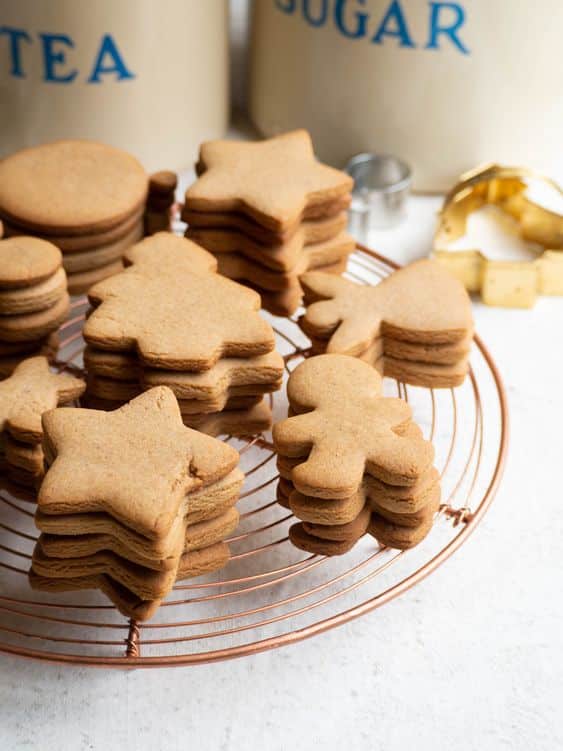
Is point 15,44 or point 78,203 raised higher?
point 15,44

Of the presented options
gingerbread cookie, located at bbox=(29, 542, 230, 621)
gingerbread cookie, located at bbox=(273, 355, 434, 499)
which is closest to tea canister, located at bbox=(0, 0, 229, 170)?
gingerbread cookie, located at bbox=(273, 355, 434, 499)

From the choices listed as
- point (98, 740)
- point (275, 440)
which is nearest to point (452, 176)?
point (275, 440)

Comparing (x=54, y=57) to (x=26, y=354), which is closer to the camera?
(x=26, y=354)

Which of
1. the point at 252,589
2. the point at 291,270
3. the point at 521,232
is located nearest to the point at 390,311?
the point at 291,270

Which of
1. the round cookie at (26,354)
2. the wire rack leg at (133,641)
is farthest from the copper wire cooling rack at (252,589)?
the round cookie at (26,354)

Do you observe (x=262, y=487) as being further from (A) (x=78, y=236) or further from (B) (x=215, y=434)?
(A) (x=78, y=236)

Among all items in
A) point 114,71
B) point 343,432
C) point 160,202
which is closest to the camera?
point 343,432

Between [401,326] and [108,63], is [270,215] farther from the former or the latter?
[108,63]

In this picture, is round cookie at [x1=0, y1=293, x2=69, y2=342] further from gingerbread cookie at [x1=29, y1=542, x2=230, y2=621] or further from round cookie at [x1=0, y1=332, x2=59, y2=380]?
gingerbread cookie at [x1=29, y1=542, x2=230, y2=621]
